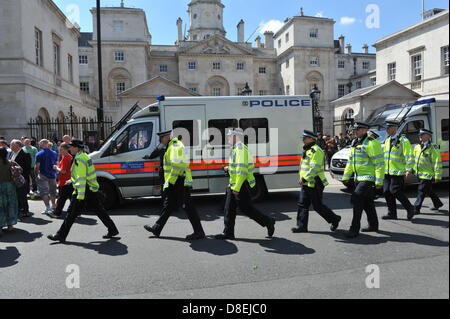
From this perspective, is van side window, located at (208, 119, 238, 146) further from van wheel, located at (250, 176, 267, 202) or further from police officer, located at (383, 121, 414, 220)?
police officer, located at (383, 121, 414, 220)

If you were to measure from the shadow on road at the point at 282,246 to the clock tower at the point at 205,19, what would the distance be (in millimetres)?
68076

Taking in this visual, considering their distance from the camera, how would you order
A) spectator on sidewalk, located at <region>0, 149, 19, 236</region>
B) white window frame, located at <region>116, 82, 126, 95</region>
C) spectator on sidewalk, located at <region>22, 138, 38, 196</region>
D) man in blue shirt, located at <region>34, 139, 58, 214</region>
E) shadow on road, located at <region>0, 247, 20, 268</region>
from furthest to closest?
white window frame, located at <region>116, 82, 126, 95</region> < spectator on sidewalk, located at <region>22, 138, 38, 196</region> < man in blue shirt, located at <region>34, 139, 58, 214</region> < spectator on sidewalk, located at <region>0, 149, 19, 236</region> < shadow on road, located at <region>0, 247, 20, 268</region>

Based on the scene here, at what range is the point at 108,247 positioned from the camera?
218 inches

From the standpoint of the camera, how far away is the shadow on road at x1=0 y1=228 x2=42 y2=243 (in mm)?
6080

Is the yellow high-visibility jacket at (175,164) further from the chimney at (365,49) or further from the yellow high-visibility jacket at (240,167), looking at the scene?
the chimney at (365,49)

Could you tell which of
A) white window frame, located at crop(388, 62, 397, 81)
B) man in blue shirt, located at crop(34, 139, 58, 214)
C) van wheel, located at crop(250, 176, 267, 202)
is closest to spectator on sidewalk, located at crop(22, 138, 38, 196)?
man in blue shirt, located at crop(34, 139, 58, 214)

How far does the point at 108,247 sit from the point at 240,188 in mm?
2371

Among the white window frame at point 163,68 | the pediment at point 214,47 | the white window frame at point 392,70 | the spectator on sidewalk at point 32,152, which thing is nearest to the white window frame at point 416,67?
the white window frame at point 392,70

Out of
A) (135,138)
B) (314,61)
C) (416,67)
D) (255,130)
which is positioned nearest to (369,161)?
(255,130)

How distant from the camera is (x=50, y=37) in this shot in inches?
812

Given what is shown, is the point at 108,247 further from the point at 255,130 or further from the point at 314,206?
the point at 255,130

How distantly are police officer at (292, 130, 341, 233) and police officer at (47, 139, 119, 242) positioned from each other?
3.39 meters
